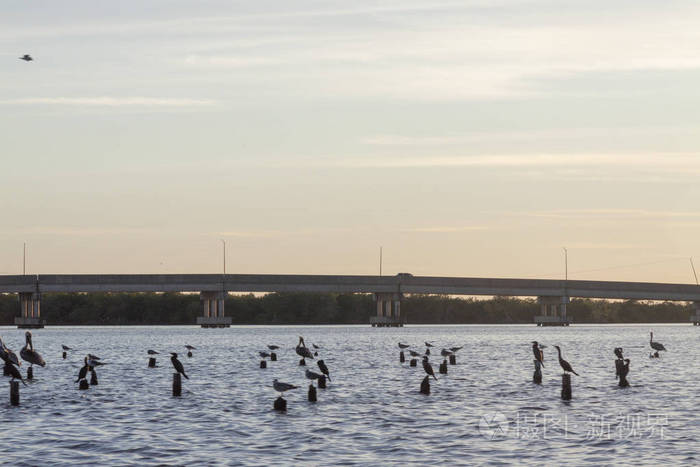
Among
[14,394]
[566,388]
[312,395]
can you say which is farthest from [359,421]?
[14,394]

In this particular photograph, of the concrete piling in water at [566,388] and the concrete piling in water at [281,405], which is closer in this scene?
the concrete piling in water at [281,405]

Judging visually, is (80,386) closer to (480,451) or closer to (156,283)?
(480,451)

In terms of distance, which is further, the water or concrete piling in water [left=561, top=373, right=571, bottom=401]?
concrete piling in water [left=561, top=373, right=571, bottom=401]

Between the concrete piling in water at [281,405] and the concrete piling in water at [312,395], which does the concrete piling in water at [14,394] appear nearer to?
the concrete piling in water at [281,405]

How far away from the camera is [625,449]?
31859 millimetres

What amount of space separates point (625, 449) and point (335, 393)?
19756 millimetres

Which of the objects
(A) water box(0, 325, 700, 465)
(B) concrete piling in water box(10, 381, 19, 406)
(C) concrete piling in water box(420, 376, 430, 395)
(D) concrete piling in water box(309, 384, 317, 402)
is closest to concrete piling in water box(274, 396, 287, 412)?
(A) water box(0, 325, 700, 465)

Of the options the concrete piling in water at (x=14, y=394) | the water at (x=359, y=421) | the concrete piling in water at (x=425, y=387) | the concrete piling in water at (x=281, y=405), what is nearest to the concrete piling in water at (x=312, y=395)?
the water at (x=359, y=421)

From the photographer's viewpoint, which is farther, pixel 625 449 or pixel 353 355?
pixel 353 355

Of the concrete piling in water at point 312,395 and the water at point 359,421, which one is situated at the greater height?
the concrete piling in water at point 312,395

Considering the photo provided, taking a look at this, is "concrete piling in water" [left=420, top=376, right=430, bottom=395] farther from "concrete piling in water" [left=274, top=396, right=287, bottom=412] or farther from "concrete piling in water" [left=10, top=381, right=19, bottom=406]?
"concrete piling in water" [left=10, top=381, right=19, bottom=406]

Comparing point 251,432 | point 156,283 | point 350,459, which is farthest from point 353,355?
point 156,283

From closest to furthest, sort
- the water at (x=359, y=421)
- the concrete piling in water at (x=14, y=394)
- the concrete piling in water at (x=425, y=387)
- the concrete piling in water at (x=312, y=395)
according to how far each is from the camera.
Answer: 1. the water at (x=359, y=421)
2. the concrete piling in water at (x=14, y=394)
3. the concrete piling in water at (x=312, y=395)
4. the concrete piling in water at (x=425, y=387)

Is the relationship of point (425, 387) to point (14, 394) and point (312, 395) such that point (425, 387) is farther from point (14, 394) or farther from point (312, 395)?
point (14, 394)
